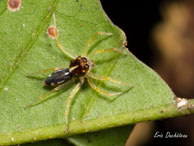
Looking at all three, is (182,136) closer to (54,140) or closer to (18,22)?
(54,140)

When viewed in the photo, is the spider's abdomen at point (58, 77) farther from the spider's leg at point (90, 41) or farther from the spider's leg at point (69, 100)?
the spider's leg at point (90, 41)

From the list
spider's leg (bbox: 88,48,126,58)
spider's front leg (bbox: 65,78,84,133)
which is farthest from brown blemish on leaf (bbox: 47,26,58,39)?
spider's front leg (bbox: 65,78,84,133)

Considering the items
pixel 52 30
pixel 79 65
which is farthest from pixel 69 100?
pixel 52 30

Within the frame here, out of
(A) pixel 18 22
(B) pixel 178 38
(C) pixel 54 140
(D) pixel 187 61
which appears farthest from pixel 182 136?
(A) pixel 18 22

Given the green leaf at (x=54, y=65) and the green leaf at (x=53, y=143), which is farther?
the green leaf at (x=53, y=143)

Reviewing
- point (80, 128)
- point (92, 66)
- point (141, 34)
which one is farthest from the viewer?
point (141, 34)

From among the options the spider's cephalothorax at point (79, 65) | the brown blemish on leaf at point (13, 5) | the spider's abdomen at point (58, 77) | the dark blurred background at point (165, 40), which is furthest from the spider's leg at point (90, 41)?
the dark blurred background at point (165, 40)

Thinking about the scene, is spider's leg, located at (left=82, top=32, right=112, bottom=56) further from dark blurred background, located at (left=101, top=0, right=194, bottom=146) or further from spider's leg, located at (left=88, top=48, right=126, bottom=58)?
dark blurred background, located at (left=101, top=0, right=194, bottom=146)
